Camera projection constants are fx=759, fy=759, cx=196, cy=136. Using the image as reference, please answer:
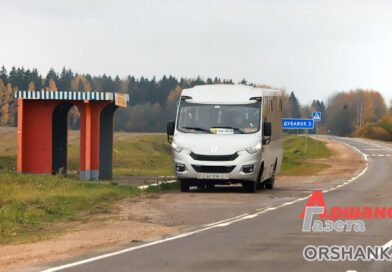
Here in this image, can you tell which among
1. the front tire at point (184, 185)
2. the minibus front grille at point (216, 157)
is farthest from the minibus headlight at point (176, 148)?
the front tire at point (184, 185)

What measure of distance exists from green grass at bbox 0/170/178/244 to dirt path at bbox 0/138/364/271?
559 millimetres

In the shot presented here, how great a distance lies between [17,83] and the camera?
162 meters

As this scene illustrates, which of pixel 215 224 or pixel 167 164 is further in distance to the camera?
pixel 167 164

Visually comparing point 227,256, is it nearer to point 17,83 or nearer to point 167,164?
point 167,164

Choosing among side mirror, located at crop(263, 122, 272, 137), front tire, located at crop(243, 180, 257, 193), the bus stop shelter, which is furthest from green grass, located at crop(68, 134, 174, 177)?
side mirror, located at crop(263, 122, 272, 137)

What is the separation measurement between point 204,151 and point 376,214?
6649 millimetres

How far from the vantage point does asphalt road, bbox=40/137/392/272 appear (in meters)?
8.95

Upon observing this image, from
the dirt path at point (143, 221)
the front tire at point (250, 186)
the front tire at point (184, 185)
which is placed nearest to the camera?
the dirt path at point (143, 221)

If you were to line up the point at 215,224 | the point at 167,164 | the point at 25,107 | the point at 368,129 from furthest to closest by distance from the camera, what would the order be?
the point at 368,129, the point at 167,164, the point at 25,107, the point at 215,224

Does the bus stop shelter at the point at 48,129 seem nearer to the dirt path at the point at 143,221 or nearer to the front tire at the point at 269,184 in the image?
→ the front tire at the point at 269,184

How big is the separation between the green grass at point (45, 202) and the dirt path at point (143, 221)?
A: 1.84 ft

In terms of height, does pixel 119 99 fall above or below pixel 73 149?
above

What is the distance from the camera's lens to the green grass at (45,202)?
45.3ft

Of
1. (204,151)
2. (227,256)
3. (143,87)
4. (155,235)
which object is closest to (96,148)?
(204,151)
